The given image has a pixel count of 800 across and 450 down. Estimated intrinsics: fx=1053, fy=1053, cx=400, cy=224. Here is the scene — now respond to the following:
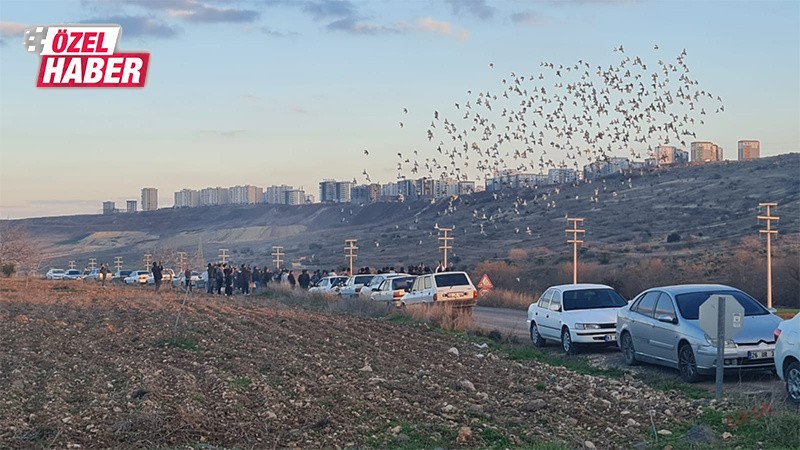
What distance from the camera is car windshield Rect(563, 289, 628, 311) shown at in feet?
75.4

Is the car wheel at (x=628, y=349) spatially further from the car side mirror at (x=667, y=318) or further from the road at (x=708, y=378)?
the car side mirror at (x=667, y=318)

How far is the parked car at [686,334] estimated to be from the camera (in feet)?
53.9

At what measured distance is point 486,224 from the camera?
113m

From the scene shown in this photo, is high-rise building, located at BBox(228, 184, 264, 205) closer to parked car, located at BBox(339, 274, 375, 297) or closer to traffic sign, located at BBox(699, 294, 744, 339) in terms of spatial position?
parked car, located at BBox(339, 274, 375, 297)

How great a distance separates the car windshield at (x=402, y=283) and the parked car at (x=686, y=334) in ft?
62.8

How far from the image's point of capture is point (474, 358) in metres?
20.6

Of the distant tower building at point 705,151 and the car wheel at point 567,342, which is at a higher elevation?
the distant tower building at point 705,151

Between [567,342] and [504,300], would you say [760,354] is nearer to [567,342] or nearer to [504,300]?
[567,342]

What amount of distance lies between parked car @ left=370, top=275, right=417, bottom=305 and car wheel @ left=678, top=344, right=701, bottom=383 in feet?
69.0

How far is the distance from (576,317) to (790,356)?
7.96 meters

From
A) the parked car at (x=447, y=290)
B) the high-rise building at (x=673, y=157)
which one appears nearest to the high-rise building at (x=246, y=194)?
the high-rise building at (x=673, y=157)

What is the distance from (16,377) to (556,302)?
464 inches

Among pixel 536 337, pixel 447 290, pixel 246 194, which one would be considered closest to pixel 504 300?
pixel 447 290

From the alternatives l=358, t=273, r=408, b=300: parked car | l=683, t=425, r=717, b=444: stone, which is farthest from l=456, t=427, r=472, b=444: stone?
l=358, t=273, r=408, b=300: parked car
